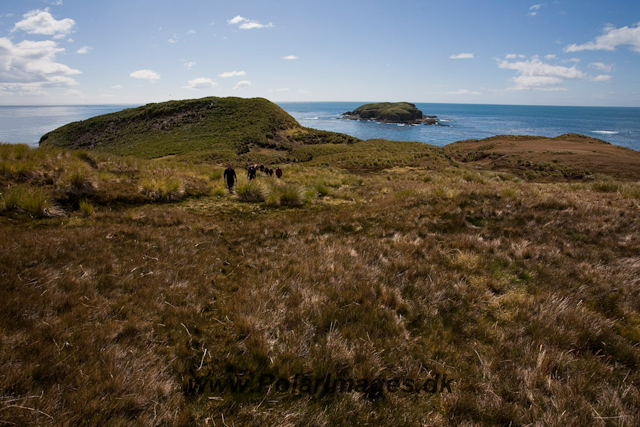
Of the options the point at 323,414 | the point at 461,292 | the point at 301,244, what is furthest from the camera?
the point at 301,244

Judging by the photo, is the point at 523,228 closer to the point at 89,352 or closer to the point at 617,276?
the point at 617,276

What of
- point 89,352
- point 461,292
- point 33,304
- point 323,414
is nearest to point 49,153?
point 33,304

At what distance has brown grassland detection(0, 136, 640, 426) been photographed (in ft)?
7.21

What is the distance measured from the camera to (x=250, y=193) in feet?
32.9

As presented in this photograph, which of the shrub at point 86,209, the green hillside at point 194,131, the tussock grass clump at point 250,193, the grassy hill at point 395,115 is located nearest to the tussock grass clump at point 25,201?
the shrub at point 86,209

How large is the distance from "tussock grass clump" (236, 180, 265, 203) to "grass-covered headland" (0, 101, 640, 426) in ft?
8.51

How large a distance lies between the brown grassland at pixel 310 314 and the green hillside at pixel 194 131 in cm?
3983

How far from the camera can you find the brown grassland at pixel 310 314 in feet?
7.21

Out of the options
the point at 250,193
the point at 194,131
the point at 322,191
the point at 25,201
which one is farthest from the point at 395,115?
the point at 25,201

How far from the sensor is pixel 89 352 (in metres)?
2.42

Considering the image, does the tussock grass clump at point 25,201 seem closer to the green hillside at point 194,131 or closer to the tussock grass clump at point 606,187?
the tussock grass clump at point 606,187

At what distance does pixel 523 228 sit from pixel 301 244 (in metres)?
5.40

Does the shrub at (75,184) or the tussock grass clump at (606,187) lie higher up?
the shrub at (75,184)

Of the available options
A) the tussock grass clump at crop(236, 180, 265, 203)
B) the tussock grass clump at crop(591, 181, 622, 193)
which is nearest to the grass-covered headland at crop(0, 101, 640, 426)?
the tussock grass clump at crop(236, 180, 265, 203)
